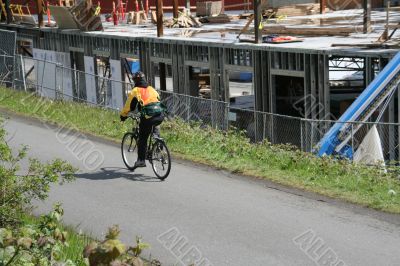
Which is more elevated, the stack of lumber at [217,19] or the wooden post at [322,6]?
the wooden post at [322,6]

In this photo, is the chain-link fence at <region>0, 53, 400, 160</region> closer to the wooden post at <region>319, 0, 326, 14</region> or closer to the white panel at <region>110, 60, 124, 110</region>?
the white panel at <region>110, 60, 124, 110</region>

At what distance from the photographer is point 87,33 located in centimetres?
2981

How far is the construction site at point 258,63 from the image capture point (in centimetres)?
1747

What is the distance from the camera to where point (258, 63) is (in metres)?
21.5

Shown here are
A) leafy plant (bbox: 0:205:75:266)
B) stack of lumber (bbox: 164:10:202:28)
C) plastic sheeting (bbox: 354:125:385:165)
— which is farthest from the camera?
stack of lumber (bbox: 164:10:202:28)

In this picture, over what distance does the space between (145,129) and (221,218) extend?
3221mm

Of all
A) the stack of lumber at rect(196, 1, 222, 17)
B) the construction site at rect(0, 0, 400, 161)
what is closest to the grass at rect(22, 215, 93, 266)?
the construction site at rect(0, 0, 400, 161)

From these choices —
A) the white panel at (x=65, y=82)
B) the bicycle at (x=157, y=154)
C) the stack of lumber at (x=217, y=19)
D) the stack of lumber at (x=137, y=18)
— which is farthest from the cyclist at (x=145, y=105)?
the stack of lumber at (x=137, y=18)

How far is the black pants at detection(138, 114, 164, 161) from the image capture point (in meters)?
13.8

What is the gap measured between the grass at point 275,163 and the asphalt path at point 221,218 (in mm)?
338

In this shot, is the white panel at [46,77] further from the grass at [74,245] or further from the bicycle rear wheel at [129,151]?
the grass at [74,245]

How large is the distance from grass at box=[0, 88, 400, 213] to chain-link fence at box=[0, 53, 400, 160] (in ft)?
3.16

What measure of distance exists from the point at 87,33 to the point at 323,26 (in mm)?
8976

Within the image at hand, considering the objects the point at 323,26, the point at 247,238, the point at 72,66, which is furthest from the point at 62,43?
the point at 247,238
